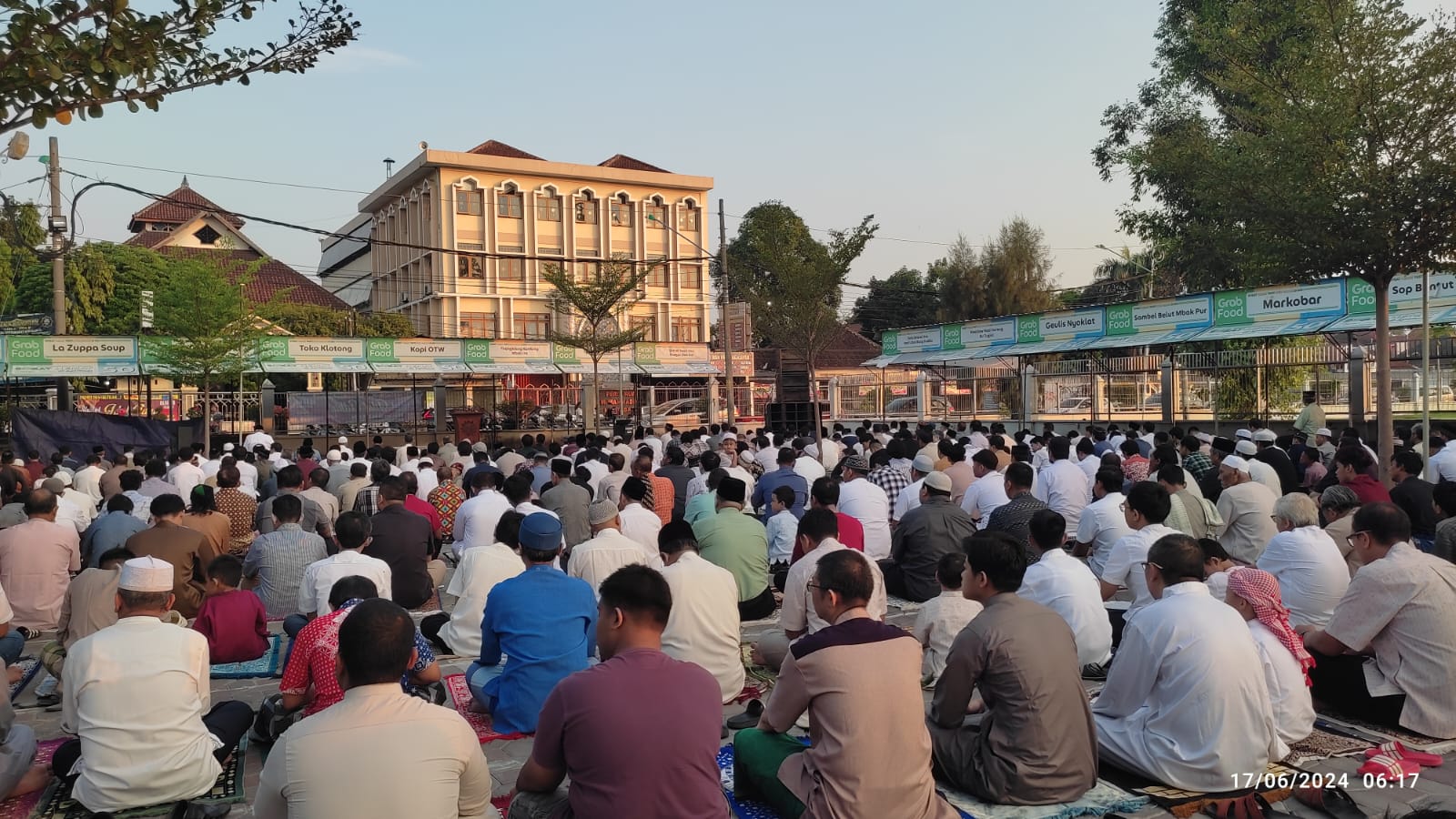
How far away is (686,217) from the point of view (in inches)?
2042

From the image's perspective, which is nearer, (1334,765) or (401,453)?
(1334,765)

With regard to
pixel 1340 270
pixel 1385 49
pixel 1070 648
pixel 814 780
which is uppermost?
pixel 1385 49

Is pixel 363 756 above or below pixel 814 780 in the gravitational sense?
above

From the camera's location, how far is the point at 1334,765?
459cm

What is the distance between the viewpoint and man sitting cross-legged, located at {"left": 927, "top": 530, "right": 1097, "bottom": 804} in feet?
12.6

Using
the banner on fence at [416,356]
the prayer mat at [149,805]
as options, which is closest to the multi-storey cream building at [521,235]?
the banner on fence at [416,356]

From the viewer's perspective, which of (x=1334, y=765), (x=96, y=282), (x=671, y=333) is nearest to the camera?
(x=1334, y=765)

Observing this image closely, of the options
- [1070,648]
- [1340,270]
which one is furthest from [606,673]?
[1340,270]

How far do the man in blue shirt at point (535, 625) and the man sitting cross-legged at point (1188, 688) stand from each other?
101 inches

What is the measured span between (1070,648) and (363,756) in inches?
104

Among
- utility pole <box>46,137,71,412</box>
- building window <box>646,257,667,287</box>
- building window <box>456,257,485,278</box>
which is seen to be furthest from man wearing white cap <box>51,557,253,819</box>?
building window <box>646,257,667,287</box>

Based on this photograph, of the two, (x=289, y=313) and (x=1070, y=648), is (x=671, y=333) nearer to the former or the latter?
(x=289, y=313)

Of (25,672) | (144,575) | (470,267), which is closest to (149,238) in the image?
(470,267)

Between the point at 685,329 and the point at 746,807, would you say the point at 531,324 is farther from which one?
the point at 746,807
